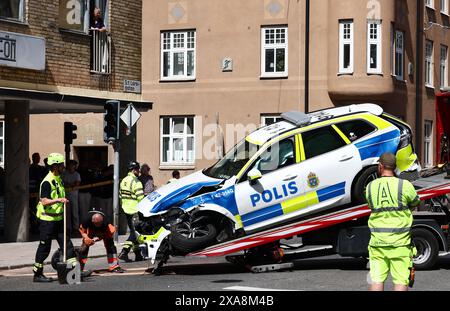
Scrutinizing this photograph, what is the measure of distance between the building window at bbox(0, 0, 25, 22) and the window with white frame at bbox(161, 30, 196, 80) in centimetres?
1648

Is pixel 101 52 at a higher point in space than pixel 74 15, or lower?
lower

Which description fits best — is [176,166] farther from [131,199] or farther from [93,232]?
[93,232]

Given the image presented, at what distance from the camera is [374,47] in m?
33.8

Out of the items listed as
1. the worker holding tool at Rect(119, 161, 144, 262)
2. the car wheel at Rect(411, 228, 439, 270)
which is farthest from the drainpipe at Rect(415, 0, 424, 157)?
the car wheel at Rect(411, 228, 439, 270)

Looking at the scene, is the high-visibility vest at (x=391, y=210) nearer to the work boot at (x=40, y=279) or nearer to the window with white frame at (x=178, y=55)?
the work boot at (x=40, y=279)

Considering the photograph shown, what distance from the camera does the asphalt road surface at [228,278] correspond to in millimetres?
12578

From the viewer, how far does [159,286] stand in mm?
12883

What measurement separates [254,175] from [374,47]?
816 inches

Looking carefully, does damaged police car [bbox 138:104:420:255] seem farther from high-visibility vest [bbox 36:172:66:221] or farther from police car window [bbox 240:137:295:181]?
high-visibility vest [bbox 36:172:66:221]

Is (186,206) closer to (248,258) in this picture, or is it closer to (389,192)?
(248,258)

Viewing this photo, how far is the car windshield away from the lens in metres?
14.6

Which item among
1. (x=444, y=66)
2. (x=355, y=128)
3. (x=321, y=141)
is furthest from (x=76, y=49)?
(x=444, y=66)

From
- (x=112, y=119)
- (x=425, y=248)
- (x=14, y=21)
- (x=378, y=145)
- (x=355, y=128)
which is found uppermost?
(x=14, y=21)

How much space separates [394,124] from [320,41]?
19397 millimetres
